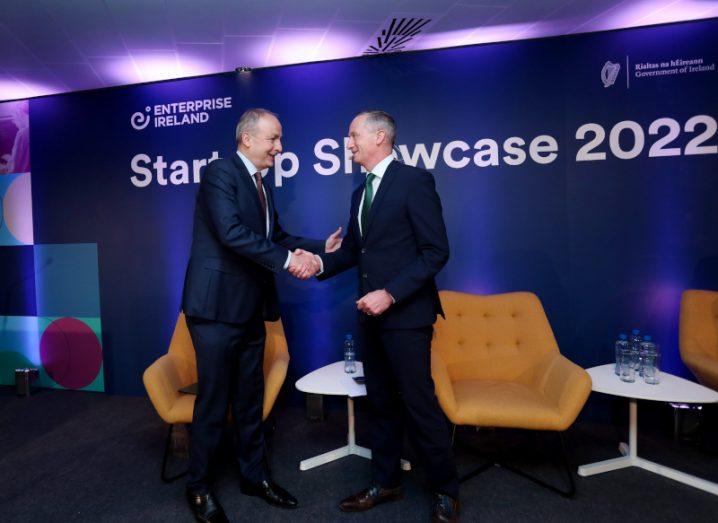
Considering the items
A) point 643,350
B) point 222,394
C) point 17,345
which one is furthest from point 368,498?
point 17,345

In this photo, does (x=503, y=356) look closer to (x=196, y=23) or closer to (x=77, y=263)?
(x=196, y=23)

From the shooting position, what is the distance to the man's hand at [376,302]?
2.04 metres

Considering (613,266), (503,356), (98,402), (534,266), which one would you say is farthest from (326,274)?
(98,402)

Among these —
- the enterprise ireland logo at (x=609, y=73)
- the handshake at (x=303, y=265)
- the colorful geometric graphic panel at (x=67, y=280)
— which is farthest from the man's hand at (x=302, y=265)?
the colorful geometric graphic panel at (x=67, y=280)

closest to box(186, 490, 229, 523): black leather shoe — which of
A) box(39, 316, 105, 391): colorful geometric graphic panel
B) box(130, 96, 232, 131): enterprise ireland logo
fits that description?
box(39, 316, 105, 391): colorful geometric graphic panel

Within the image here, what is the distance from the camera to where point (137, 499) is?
254 cm

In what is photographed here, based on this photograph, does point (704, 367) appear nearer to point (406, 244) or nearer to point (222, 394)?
point (406, 244)

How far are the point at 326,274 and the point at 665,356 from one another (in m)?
2.67

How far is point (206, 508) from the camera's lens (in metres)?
2.28

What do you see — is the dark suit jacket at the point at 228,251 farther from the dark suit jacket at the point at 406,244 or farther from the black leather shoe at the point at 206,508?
the black leather shoe at the point at 206,508

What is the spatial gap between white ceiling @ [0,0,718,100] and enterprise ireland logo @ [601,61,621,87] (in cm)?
27

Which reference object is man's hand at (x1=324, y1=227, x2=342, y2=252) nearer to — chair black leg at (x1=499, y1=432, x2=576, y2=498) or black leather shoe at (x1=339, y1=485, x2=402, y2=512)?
black leather shoe at (x1=339, y1=485, x2=402, y2=512)

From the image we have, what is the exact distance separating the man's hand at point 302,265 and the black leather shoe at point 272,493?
1.14 m

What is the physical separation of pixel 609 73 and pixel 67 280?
5.08 meters
